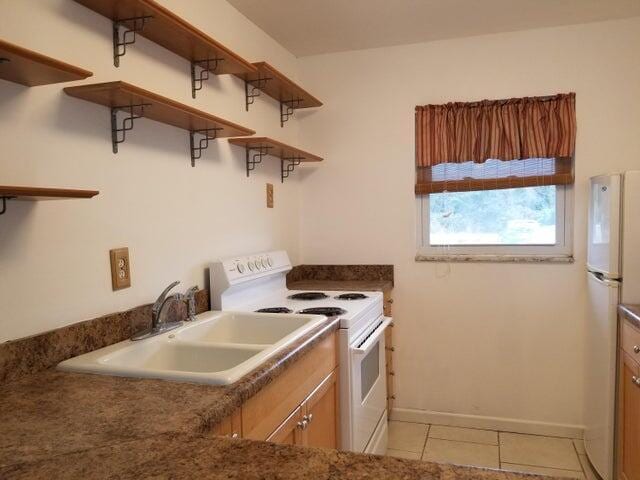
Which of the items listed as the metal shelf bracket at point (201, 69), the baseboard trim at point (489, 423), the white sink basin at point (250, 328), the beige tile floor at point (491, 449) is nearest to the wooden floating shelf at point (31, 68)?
the metal shelf bracket at point (201, 69)

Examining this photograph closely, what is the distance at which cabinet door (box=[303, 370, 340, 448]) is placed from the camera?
1.71 metres

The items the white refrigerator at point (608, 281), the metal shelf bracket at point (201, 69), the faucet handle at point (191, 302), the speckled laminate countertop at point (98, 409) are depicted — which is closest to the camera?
the speckled laminate countertop at point (98, 409)

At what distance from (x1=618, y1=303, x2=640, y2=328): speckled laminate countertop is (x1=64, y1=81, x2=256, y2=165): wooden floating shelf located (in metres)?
1.80

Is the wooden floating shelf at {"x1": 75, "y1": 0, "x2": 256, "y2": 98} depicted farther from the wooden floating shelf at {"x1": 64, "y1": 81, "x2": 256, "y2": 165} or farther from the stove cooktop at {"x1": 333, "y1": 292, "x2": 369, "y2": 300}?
the stove cooktop at {"x1": 333, "y1": 292, "x2": 369, "y2": 300}

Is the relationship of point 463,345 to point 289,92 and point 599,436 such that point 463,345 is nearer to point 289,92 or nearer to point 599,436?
point 599,436

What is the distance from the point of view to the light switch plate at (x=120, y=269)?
1.62 m

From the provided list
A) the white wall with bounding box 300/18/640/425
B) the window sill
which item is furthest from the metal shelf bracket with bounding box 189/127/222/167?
the window sill

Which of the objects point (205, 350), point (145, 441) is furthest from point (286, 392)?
point (145, 441)

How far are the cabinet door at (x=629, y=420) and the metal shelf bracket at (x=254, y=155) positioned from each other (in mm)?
1994

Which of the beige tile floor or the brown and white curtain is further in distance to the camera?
the brown and white curtain

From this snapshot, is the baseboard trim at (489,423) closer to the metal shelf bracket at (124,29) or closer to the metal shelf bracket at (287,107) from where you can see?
the metal shelf bracket at (287,107)

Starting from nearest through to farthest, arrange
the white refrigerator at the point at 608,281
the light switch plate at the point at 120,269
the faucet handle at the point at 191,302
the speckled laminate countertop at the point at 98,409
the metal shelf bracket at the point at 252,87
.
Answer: the speckled laminate countertop at the point at 98,409 → the light switch plate at the point at 120,269 → the faucet handle at the point at 191,302 → the white refrigerator at the point at 608,281 → the metal shelf bracket at the point at 252,87

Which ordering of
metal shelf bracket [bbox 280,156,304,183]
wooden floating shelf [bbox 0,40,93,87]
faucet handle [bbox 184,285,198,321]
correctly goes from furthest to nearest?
metal shelf bracket [bbox 280,156,304,183]
faucet handle [bbox 184,285,198,321]
wooden floating shelf [bbox 0,40,93,87]

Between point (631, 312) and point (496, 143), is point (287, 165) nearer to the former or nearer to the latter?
point (496, 143)
